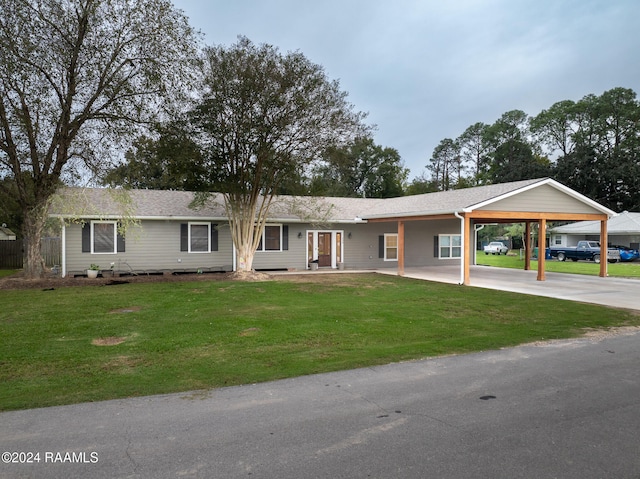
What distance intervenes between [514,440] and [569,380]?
6.63 ft

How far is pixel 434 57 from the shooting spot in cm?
2219

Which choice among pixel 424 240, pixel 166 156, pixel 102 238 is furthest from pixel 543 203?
pixel 102 238

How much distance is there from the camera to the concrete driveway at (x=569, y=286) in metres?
11.6

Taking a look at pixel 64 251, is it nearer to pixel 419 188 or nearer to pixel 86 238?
pixel 86 238

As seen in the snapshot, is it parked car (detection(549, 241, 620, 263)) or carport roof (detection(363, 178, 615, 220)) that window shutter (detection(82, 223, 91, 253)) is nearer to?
carport roof (detection(363, 178, 615, 220))

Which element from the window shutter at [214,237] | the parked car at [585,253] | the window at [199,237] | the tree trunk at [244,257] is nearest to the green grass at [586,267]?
the parked car at [585,253]

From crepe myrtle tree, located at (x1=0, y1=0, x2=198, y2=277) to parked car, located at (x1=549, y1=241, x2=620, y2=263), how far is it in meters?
27.4

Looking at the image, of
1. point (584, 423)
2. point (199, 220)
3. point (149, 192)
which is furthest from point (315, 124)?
point (584, 423)

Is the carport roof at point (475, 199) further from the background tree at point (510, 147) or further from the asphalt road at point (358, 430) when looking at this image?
the background tree at point (510, 147)

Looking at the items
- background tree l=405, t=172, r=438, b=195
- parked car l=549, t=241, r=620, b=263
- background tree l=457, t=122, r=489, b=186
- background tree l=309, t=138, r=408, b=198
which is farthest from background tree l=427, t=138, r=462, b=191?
parked car l=549, t=241, r=620, b=263

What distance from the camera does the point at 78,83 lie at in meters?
13.2

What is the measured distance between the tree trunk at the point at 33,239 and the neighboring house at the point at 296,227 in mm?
693

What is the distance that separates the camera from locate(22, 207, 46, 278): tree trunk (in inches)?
543

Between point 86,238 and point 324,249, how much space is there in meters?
9.85
